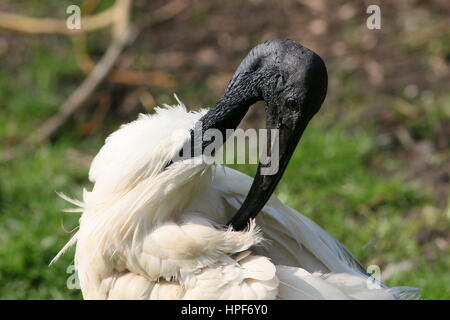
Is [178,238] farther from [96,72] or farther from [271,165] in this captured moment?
[96,72]

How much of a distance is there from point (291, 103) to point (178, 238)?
0.62 metres

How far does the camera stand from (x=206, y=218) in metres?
3.02

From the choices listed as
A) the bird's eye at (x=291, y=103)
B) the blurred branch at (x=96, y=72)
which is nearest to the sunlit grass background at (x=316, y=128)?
the blurred branch at (x=96, y=72)

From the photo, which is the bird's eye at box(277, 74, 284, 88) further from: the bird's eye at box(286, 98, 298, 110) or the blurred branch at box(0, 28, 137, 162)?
the blurred branch at box(0, 28, 137, 162)

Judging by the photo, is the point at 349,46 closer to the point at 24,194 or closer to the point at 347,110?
the point at 347,110

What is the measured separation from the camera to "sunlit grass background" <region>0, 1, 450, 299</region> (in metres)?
4.62

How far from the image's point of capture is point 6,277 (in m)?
4.41

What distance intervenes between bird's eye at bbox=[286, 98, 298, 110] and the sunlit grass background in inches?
64.9

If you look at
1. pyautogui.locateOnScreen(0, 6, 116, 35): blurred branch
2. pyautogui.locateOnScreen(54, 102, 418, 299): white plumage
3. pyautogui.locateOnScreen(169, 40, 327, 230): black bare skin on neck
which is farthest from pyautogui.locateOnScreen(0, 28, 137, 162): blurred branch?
pyautogui.locateOnScreen(169, 40, 327, 230): black bare skin on neck

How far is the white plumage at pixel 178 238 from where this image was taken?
282 centimetres

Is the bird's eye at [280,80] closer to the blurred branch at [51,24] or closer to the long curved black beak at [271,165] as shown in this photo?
the long curved black beak at [271,165]

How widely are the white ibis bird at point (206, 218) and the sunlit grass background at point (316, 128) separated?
1.27 m
